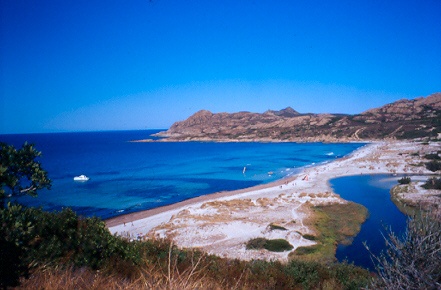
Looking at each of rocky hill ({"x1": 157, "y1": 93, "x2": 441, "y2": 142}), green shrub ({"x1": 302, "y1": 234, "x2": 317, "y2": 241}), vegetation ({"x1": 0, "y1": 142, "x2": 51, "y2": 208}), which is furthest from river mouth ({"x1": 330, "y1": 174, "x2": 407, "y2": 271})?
rocky hill ({"x1": 157, "y1": 93, "x2": 441, "y2": 142})

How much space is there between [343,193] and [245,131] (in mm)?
133732

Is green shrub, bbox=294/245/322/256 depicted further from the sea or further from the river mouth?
the sea

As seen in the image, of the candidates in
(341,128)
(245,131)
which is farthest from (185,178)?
(245,131)

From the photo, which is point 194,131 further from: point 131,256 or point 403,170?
point 131,256

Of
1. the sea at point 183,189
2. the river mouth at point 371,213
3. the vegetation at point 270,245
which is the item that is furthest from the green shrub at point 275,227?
the sea at point 183,189

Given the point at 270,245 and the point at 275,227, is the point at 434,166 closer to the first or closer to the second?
the point at 275,227

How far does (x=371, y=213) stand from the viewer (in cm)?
2914

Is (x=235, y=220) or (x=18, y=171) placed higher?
(x=18, y=171)

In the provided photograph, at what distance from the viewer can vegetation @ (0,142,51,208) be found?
494 centimetres

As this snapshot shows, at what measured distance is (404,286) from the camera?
530 cm

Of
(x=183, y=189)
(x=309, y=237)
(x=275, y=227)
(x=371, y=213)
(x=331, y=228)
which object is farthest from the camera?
(x=183, y=189)

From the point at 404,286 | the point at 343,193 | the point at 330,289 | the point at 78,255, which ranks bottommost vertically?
the point at 343,193

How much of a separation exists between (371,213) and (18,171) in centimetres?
3203

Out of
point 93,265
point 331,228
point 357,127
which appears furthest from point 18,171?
point 357,127
